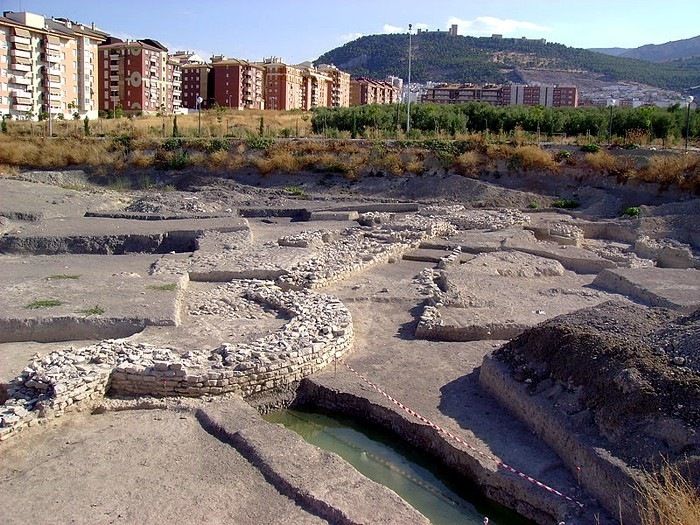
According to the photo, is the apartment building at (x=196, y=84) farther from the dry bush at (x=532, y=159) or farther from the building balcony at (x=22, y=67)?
the dry bush at (x=532, y=159)

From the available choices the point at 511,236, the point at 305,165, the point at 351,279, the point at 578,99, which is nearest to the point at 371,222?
the point at 511,236

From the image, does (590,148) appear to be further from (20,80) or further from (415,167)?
(20,80)

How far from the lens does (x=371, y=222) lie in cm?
2016

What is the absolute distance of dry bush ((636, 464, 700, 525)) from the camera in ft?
15.5

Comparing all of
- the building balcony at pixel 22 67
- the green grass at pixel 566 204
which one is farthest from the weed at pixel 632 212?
the building balcony at pixel 22 67

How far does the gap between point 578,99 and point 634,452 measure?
333ft

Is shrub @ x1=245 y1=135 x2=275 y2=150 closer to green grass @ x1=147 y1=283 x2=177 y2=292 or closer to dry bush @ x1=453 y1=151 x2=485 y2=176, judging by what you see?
dry bush @ x1=453 y1=151 x2=485 y2=176

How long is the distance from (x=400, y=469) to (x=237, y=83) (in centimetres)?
6449

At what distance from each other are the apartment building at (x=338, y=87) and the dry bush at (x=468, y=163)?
5890cm

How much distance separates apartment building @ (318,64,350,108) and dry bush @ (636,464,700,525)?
80.6 m

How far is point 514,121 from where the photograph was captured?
36.5 meters

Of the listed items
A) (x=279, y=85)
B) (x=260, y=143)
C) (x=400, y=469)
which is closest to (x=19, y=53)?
(x=279, y=85)

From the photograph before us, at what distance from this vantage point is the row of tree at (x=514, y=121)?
33.1 metres

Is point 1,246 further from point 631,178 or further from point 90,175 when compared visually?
point 631,178
